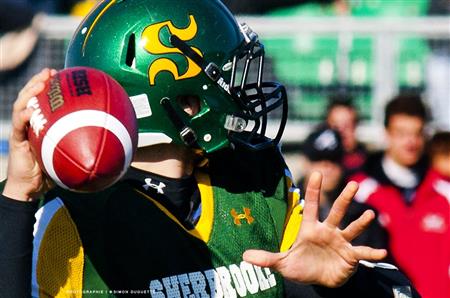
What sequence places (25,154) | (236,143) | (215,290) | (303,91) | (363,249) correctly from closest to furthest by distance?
(25,154) → (363,249) → (215,290) → (236,143) → (303,91)

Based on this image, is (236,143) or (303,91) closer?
(236,143)

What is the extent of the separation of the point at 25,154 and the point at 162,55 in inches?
26.9

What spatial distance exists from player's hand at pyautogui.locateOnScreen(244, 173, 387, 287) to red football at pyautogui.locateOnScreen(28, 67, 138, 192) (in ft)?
1.77

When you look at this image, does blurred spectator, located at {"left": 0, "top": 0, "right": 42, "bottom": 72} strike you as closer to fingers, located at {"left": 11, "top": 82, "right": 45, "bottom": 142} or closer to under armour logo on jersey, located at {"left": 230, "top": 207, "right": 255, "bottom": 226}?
under armour logo on jersey, located at {"left": 230, "top": 207, "right": 255, "bottom": 226}

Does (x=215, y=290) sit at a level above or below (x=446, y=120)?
above

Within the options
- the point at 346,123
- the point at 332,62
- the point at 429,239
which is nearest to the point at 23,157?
the point at 429,239

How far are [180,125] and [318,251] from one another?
23.3 inches

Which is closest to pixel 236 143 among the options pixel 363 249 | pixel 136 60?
pixel 136 60

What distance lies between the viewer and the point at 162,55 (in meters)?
3.34

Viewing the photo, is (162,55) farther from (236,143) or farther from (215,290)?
(215,290)

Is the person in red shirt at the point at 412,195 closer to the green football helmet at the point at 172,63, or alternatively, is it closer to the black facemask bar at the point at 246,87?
the black facemask bar at the point at 246,87

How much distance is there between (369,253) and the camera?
302 centimetres

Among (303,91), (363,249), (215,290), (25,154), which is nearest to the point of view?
(25,154)

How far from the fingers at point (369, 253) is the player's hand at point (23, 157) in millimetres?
871
